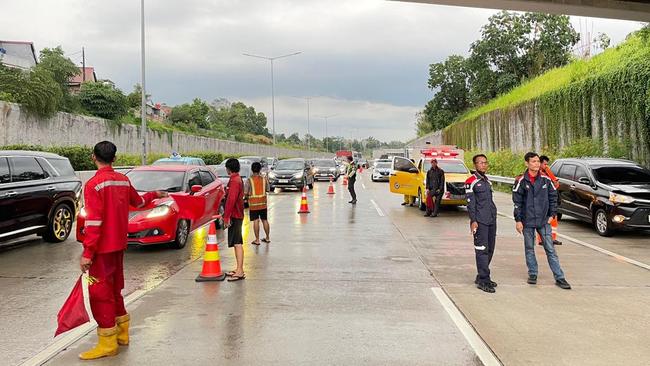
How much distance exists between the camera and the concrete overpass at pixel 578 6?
1364 cm

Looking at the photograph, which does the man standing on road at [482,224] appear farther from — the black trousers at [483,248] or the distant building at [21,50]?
the distant building at [21,50]

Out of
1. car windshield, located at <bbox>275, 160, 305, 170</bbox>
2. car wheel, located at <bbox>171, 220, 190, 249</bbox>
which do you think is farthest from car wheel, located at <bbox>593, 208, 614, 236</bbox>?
car windshield, located at <bbox>275, 160, 305, 170</bbox>

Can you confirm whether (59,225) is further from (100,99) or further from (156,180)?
(100,99)

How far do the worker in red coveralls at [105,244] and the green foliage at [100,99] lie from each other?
29.7m

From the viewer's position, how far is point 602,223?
11.7 metres

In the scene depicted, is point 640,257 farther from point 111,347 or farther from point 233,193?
point 111,347

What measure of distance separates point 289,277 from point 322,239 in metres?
3.54

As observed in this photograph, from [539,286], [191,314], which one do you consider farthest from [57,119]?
[539,286]

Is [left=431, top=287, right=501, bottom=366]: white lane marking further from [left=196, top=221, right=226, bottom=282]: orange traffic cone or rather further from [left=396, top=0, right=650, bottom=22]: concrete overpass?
[left=396, top=0, right=650, bottom=22]: concrete overpass

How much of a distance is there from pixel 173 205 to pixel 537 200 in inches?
247

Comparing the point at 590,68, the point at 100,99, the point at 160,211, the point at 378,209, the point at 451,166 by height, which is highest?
the point at 100,99

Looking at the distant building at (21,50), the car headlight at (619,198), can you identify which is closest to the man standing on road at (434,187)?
the car headlight at (619,198)

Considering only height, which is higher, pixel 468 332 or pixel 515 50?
pixel 515 50

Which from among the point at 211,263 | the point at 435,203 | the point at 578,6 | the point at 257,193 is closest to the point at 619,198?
the point at 435,203
